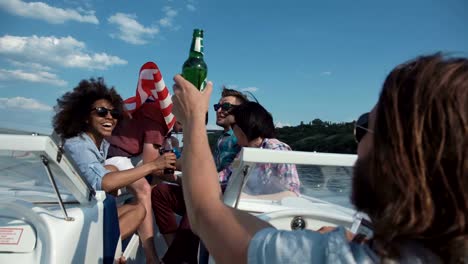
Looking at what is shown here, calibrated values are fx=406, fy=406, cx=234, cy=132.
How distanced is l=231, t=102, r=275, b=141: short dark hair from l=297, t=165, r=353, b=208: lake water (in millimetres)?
795

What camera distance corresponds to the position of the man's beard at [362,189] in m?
0.94

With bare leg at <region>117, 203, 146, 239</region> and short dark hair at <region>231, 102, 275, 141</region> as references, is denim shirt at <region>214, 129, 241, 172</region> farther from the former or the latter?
bare leg at <region>117, 203, 146, 239</region>

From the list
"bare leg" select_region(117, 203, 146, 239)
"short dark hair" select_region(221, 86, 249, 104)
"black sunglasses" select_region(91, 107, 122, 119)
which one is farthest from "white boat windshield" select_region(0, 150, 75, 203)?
"short dark hair" select_region(221, 86, 249, 104)

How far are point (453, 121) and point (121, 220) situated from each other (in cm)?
226

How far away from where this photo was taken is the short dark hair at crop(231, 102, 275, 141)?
3395 mm

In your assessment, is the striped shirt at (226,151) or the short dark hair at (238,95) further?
the short dark hair at (238,95)

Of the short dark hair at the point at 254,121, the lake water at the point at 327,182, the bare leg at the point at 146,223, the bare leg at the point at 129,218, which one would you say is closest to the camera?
the lake water at the point at 327,182

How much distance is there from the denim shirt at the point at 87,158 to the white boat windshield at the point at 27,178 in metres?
0.38

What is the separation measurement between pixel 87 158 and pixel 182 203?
91cm

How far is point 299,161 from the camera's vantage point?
1.78 meters

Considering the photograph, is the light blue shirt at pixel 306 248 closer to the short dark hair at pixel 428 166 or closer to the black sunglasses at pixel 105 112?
the short dark hair at pixel 428 166

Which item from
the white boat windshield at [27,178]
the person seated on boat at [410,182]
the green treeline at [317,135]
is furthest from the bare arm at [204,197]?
the green treeline at [317,135]

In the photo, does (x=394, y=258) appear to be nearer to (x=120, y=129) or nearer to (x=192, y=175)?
(x=192, y=175)

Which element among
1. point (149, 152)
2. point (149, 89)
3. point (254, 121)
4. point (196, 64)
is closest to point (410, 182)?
point (196, 64)
